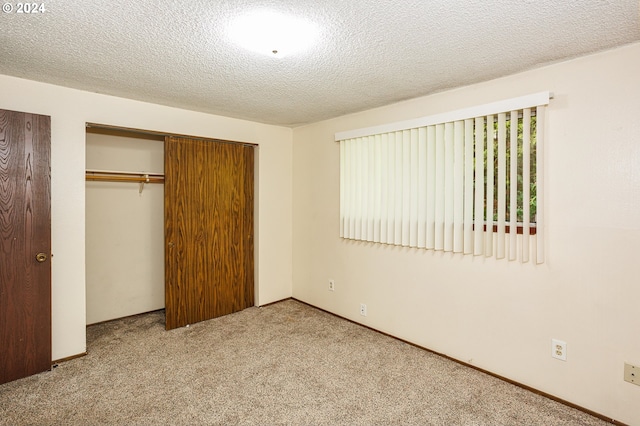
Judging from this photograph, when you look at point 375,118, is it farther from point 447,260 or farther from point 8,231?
point 8,231

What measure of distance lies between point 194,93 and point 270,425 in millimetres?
2673

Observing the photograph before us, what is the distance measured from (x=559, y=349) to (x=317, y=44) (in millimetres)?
2580

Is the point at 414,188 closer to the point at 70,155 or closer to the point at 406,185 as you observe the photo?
the point at 406,185

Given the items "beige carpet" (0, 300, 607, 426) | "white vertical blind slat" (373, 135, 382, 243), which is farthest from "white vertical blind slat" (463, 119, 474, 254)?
"beige carpet" (0, 300, 607, 426)

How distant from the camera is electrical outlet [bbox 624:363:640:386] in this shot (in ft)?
6.40

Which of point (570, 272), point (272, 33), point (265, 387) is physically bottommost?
point (265, 387)

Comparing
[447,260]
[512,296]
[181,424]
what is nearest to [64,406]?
[181,424]

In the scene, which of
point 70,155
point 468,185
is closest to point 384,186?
point 468,185

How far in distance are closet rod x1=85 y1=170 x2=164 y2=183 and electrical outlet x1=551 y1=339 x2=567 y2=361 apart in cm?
412

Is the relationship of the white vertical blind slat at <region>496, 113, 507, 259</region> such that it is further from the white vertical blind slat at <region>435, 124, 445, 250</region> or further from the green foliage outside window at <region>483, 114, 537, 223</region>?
the white vertical blind slat at <region>435, 124, 445, 250</region>

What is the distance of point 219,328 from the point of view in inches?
137

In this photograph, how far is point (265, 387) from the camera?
2.39 meters

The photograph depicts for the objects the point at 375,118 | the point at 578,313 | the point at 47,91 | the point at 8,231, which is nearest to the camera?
the point at 578,313

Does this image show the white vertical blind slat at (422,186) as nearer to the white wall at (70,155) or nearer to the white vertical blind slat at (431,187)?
the white vertical blind slat at (431,187)
